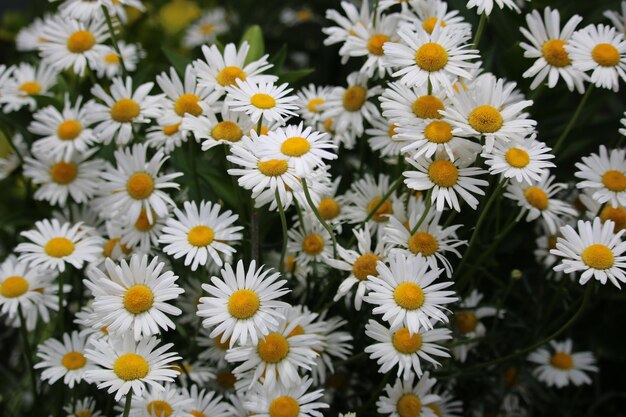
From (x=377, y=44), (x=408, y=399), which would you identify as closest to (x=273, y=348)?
(x=408, y=399)

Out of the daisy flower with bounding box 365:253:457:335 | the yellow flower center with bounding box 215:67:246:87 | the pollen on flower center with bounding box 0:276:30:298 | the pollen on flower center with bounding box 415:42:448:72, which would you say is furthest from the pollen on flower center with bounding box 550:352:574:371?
the pollen on flower center with bounding box 0:276:30:298

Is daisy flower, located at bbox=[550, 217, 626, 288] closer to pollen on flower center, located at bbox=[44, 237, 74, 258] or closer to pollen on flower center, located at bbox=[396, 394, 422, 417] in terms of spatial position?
pollen on flower center, located at bbox=[396, 394, 422, 417]

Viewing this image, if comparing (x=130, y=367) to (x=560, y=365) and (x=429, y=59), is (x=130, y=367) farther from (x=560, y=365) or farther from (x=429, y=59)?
(x=560, y=365)

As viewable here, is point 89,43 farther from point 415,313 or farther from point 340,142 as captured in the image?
point 415,313

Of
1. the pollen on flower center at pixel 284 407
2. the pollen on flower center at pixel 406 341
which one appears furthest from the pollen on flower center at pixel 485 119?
the pollen on flower center at pixel 284 407

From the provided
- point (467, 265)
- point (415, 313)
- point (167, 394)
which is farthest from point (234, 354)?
point (467, 265)

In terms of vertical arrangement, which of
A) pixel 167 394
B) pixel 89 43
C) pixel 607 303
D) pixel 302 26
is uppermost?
pixel 302 26

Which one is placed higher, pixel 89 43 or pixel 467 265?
pixel 89 43

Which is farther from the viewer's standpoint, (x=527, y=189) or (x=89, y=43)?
(x=89, y=43)
